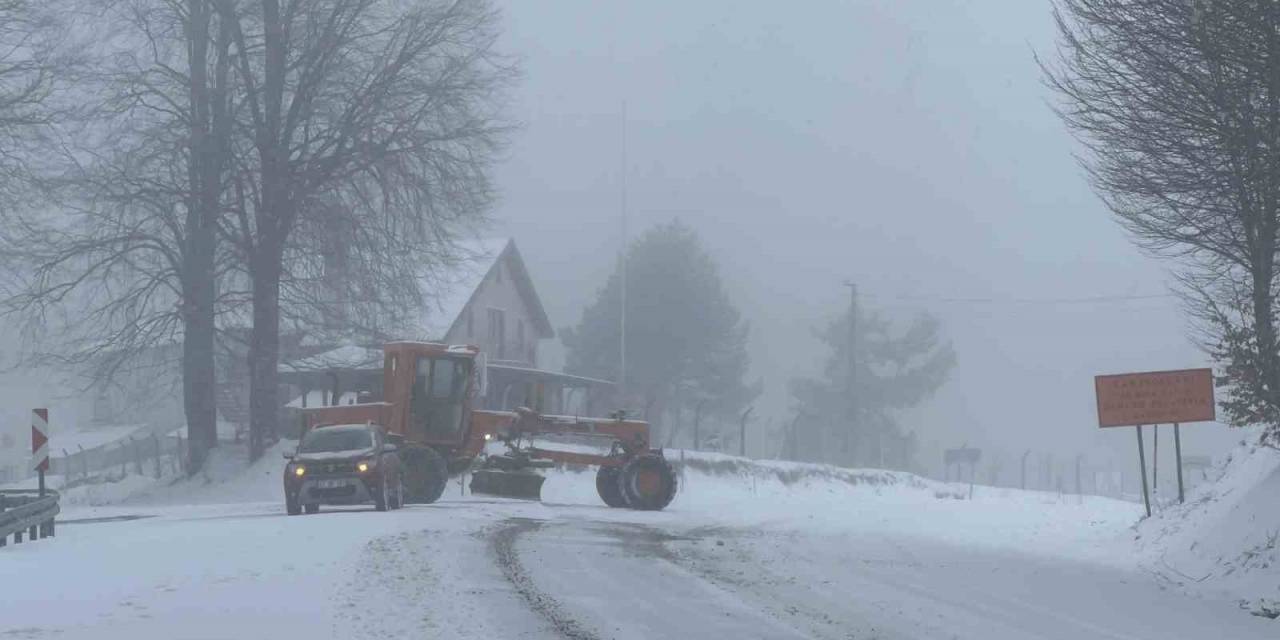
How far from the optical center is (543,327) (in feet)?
249

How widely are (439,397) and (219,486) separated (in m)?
9.86

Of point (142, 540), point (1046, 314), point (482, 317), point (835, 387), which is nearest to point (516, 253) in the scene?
point (482, 317)

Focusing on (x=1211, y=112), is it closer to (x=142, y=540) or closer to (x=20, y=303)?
(x=142, y=540)

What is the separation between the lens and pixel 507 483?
35.6 m

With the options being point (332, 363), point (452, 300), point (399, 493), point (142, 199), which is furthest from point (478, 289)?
point (399, 493)

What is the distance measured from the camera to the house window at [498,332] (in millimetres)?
70062

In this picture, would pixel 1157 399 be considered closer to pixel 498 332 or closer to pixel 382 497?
pixel 382 497

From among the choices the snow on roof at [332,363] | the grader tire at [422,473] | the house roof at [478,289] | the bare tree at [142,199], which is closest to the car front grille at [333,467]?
the grader tire at [422,473]

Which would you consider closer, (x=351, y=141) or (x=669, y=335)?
(x=351, y=141)

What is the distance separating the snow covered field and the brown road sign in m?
1.94

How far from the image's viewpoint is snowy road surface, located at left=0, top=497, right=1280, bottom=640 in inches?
530

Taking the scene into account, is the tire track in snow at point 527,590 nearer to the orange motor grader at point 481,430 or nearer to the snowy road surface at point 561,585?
the snowy road surface at point 561,585

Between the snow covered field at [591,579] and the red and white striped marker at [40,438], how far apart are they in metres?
1.13

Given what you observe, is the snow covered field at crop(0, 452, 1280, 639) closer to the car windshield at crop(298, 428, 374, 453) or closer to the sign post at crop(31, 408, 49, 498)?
the sign post at crop(31, 408, 49, 498)
